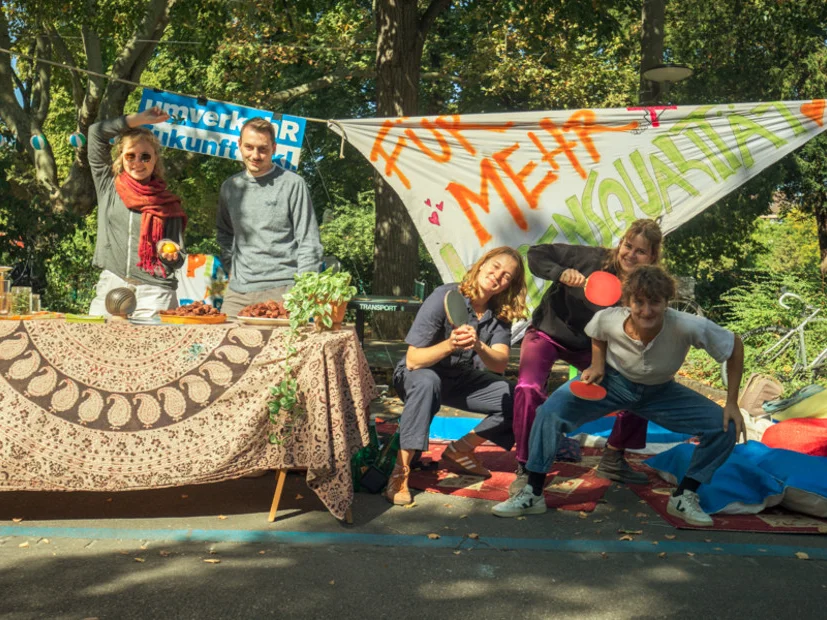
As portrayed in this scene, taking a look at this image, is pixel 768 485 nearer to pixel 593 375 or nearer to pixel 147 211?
pixel 593 375

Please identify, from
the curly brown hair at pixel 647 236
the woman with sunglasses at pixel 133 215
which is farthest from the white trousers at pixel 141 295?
the curly brown hair at pixel 647 236

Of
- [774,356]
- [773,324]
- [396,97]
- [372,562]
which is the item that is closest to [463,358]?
[372,562]

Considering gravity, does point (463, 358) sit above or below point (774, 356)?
above

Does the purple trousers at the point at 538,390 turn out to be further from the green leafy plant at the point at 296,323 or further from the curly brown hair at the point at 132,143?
the curly brown hair at the point at 132,143

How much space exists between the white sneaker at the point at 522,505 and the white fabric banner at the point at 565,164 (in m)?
2.18

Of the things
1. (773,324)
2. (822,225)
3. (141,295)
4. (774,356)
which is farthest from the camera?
(822,225)

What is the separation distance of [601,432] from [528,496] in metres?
2.15

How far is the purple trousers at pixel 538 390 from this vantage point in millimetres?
4613

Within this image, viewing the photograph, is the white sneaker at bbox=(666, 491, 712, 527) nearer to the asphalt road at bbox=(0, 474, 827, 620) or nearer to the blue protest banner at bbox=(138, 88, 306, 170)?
the asphalt road at bbox=(0, 474, 827, 620)

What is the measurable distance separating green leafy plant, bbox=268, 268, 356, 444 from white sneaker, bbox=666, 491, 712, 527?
1.83 metres

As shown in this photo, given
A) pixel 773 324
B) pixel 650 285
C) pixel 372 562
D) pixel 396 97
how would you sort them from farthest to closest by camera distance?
1. pixel 396 97
2. pixel 773 324
3. pixel 650 285
4. pixel 372 562

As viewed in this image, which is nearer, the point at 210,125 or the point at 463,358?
the point at 463,358

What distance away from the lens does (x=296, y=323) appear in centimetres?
396

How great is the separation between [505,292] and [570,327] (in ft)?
1.60
